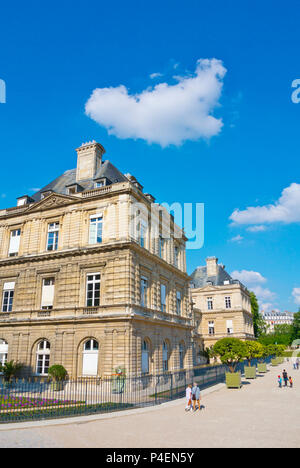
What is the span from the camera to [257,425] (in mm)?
11797

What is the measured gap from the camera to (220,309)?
5841cm

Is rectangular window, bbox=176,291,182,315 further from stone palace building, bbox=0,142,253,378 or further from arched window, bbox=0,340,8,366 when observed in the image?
arched window, bbox=0,340,8,366

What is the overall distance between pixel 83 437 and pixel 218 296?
5118 centimetres

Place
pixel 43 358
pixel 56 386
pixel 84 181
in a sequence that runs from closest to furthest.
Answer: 1. pixel 56 386
2. pixel 43 358
3. pixel 84 181

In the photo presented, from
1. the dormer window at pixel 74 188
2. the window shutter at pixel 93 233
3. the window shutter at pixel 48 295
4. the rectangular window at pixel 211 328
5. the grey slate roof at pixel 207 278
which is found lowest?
the rectangular window at pixel 211 328

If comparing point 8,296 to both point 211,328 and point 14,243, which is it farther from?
point 211,328

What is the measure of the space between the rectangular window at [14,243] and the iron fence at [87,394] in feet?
32.0

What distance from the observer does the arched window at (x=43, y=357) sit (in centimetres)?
2436

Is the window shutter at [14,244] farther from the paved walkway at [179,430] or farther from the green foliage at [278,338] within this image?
the green foliage at [278,338]

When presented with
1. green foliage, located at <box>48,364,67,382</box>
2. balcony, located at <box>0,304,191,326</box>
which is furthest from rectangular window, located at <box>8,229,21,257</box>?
green foliage, located at <box>48,364,67,382</box>

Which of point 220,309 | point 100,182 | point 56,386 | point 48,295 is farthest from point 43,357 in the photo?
point 220,309

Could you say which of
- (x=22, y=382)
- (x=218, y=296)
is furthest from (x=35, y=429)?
(x=218, y=296)

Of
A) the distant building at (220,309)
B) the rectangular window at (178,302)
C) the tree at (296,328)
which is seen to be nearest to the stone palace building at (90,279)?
the rectangular window at (178,302)

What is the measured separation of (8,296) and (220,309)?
39284 millimetres
